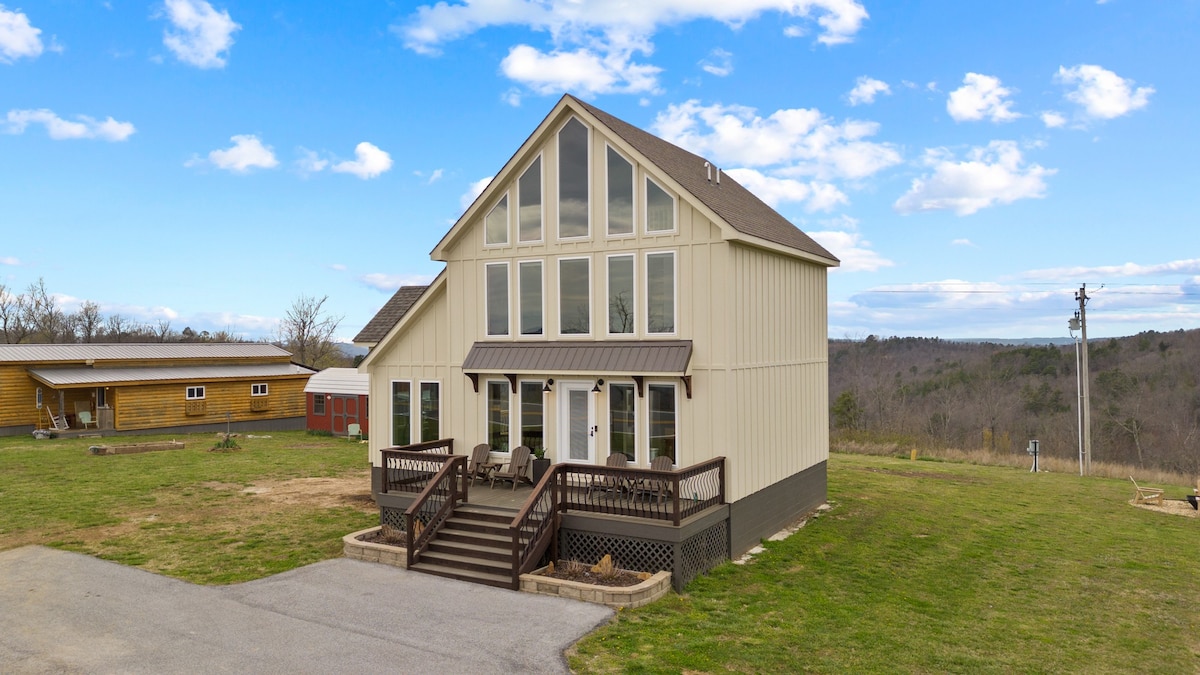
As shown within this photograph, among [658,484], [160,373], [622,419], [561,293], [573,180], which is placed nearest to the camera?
[658,484]

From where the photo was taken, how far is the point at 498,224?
50.3 ft

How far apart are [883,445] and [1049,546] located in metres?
18.8

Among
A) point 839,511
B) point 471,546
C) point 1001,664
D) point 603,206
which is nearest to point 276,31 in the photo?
point 603,206

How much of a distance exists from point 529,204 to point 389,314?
7417mm

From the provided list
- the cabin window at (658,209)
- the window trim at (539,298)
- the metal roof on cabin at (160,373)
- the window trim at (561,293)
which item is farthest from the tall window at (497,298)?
the metal roof on cabin at (160,373)

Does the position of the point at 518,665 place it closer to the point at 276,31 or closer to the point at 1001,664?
the point at 1001,664

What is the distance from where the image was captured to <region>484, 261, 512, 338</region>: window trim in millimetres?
15242

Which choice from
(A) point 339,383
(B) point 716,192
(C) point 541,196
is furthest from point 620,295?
(A) point 339,383

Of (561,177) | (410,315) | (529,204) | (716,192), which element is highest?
(561,177)

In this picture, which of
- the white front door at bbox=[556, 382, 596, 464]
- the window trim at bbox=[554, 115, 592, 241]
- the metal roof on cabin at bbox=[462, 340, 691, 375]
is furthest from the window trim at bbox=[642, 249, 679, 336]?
the white front door at bbox=[556, 382, 596, 464]

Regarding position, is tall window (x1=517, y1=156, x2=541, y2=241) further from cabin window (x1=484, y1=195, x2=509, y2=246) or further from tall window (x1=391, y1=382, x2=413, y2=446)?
tall window (x1=391, y1=382, x2=413, y2=446)

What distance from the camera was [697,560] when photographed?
478 inches

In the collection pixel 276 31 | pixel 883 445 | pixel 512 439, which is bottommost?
pixel 883 445

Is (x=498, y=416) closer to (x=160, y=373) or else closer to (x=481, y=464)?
(x=481, y=464)
